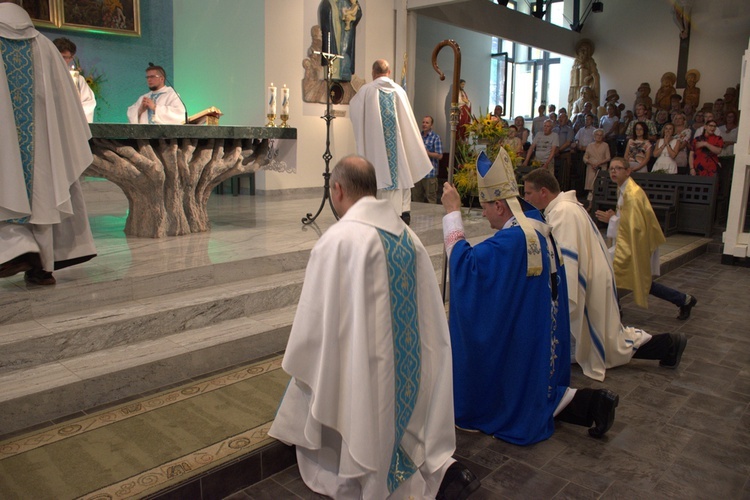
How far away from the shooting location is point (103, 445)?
274 cm

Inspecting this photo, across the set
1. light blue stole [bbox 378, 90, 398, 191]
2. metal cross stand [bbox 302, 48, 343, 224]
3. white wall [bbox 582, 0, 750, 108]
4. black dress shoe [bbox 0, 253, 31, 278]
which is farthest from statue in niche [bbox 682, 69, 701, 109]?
black dress shoe [bbox 0, 253, 31, 278]

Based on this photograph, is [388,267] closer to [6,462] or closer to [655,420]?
[6,462]

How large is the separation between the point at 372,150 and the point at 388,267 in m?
4.70

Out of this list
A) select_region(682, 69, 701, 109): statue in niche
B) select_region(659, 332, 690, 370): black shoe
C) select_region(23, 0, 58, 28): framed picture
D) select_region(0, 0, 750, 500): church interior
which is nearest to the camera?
select_region(0, 0, 750, 500): church interior

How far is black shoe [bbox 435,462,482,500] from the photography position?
8.34 feet

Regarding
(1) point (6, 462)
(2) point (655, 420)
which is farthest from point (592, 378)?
(1) point (6, 462)

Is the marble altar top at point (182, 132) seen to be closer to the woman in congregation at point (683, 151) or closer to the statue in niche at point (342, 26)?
the statue in niche at point (342, 26)

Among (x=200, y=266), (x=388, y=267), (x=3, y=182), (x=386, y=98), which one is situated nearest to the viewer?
(x=388, y=267)

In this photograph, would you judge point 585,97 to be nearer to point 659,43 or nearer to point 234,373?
point 659,43

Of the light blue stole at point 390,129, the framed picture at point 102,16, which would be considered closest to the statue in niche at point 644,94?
the light blue stole at point 390,129

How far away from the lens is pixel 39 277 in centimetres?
396

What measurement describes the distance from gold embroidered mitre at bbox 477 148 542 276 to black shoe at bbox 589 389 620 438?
68 cm

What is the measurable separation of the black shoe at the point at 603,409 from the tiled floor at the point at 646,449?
0.09 m

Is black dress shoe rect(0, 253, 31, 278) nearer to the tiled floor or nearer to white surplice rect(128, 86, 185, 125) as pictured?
the tiled floor
